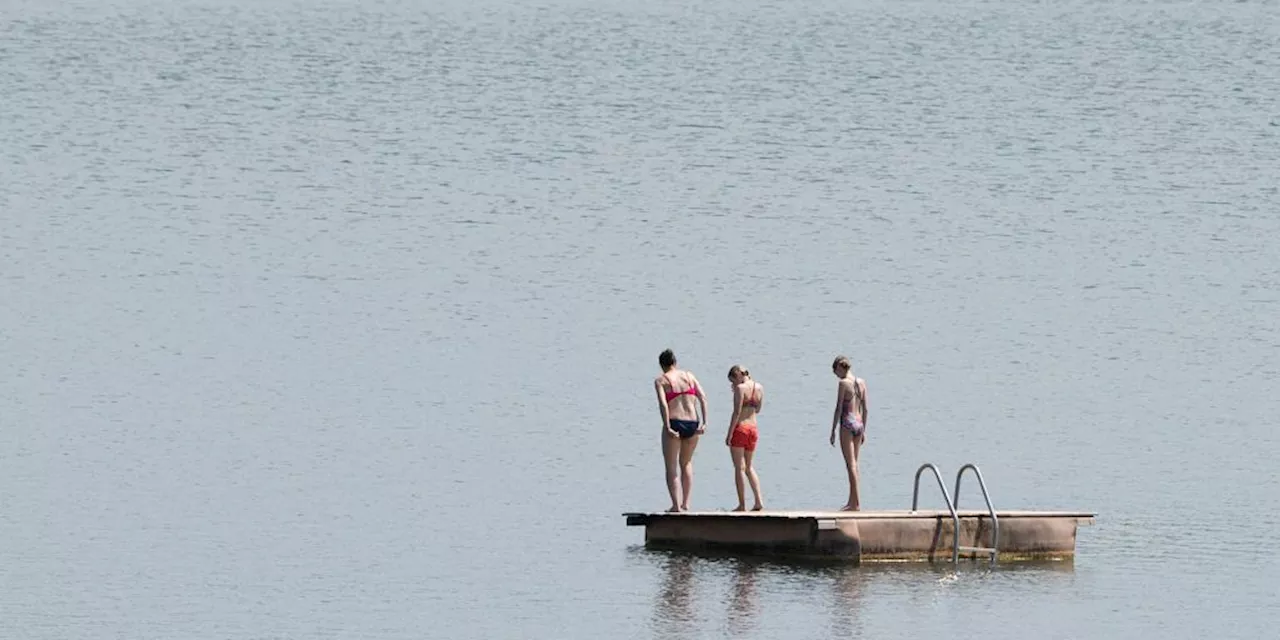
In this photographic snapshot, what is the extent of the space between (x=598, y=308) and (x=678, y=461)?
19.0m

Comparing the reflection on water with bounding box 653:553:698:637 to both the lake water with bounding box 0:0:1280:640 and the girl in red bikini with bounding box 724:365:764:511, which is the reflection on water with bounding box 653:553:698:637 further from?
the girl in red bikini with bounding box 724:365:764:511

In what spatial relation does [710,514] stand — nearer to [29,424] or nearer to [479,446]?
[479,446]

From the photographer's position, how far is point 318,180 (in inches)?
2454

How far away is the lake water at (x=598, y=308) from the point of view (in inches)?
1051

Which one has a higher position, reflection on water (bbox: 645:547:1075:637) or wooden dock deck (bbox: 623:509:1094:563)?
wooden dock deck (bbox: 623:509:1094:563)

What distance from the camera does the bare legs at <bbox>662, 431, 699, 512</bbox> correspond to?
27.1 m

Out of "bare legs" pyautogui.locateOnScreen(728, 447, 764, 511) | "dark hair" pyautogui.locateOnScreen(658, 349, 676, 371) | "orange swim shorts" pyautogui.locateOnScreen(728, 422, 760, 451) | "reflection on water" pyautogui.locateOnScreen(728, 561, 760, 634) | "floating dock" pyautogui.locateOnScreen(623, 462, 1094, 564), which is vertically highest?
"dark hair" pyautogui.locateOnScreen(658, 349, 676, 371)

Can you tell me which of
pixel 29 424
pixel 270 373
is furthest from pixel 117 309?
pixel 29 424

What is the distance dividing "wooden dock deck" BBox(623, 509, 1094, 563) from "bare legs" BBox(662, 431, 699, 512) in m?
0.22

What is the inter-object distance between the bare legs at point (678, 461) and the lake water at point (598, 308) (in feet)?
2.59

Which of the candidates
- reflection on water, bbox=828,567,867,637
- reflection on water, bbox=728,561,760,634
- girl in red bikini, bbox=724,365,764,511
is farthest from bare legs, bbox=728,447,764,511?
reflection on water, bbox=828,567,867,637

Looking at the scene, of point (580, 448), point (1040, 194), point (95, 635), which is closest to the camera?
point (95, 635)

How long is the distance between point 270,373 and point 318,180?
2251cm

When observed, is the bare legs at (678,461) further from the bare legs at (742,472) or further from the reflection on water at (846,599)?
the reflection on water at (846,599)
